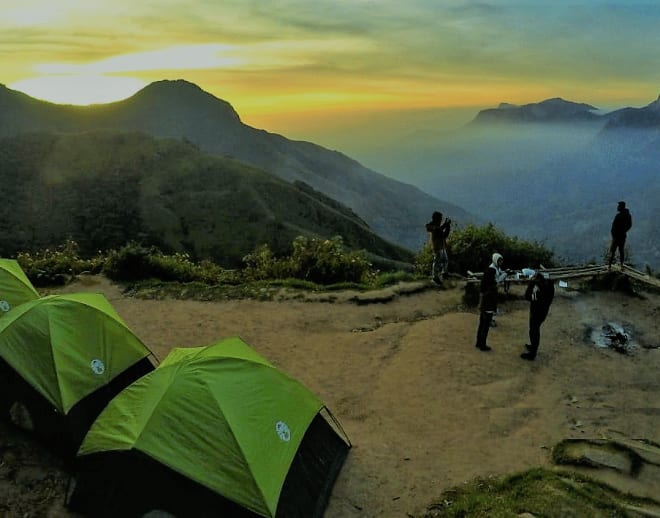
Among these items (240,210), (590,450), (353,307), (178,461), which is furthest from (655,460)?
(240,210)

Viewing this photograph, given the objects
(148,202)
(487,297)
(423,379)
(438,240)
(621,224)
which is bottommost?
(148,202)

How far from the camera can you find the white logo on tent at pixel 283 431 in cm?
739

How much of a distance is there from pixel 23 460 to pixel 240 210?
81.7 m

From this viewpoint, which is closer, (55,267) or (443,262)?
(443,262)

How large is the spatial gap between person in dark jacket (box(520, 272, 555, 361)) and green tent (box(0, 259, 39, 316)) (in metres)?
9.77

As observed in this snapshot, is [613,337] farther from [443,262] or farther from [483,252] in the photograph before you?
[483,252]

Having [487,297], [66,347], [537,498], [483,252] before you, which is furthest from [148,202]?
[537,498]

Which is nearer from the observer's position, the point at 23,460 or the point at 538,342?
the point at 23,460

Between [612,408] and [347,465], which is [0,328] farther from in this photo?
[612,408]

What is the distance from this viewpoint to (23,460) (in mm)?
8406

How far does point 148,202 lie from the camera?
295ft

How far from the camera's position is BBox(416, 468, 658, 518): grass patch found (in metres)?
6.88

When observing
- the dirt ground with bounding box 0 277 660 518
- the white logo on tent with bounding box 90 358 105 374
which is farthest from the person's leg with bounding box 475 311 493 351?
the white logo on tent with bounding box 90 358 105 374

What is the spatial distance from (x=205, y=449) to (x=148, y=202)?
88.1m
